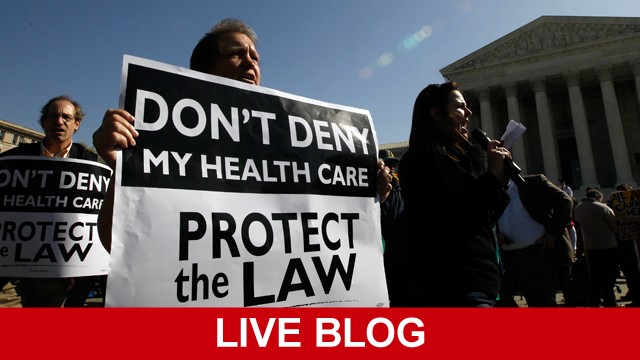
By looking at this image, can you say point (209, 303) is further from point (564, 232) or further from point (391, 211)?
point (564, 232)

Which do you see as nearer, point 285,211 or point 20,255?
point 285,211

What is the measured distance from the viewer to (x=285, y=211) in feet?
5.39

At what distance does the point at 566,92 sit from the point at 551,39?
17.7ft

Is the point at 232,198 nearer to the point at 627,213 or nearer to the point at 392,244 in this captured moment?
the point at 392,244

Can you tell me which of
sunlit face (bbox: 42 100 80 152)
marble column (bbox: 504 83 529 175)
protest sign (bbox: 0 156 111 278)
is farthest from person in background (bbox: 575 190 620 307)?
marble column (bbox: 504 83 529 175)

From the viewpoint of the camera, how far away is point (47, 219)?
9.05 ft

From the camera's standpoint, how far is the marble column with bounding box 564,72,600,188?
92.2ft

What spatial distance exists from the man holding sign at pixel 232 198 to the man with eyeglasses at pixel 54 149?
187 centimetres

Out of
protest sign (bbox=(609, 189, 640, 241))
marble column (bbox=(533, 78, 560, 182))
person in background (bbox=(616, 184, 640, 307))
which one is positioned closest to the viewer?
person in background (bbox=(616, 184, 640, 307))

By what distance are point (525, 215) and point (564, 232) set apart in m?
0.42

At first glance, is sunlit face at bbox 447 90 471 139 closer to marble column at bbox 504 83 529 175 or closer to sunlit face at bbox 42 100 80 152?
sunlit face at bbox 42 100 80 152

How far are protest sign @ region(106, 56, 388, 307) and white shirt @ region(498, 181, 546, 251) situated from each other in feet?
9.37

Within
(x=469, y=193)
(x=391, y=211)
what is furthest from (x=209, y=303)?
(x=391, y=211)

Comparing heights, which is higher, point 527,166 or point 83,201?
point 527,166
